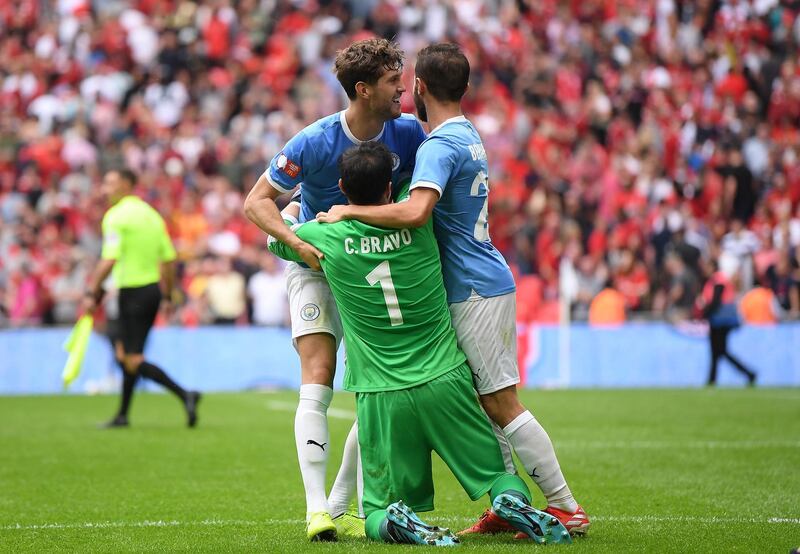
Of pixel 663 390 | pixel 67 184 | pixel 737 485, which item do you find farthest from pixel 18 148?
pixel 737 485

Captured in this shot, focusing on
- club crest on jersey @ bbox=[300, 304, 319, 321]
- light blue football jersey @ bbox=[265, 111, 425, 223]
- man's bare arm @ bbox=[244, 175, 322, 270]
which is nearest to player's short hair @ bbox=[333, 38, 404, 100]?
light blue football jersey @ bbox=[265, 111, 425, 223]

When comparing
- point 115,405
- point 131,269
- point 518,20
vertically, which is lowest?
point 115,405

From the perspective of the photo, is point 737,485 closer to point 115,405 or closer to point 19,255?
point 115,405

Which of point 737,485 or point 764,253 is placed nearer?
point 737,485

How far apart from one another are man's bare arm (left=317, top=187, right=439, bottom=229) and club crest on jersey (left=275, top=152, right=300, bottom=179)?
62 centimetres

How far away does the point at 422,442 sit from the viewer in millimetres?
6035

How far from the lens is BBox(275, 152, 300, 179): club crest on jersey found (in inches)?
254

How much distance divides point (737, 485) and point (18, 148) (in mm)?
17482

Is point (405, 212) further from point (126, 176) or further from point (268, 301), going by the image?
point (268, 301)

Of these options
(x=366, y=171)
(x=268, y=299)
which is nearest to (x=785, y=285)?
(x=268, y=299)

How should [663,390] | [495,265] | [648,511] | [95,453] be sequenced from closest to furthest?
[495,265]
[648,511]
[95,453]
[663,390]

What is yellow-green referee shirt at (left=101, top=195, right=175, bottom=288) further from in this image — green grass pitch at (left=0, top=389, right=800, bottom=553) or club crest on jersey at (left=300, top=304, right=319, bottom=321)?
club crest on jersey at (left=300, top=304, right=319, bottom=321)

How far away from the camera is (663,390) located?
58.6 ft

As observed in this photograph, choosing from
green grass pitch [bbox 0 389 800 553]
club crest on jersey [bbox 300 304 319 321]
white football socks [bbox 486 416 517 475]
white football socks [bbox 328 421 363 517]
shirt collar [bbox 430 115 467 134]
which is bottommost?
green grass pitch [bbox 0 389 800 553]
